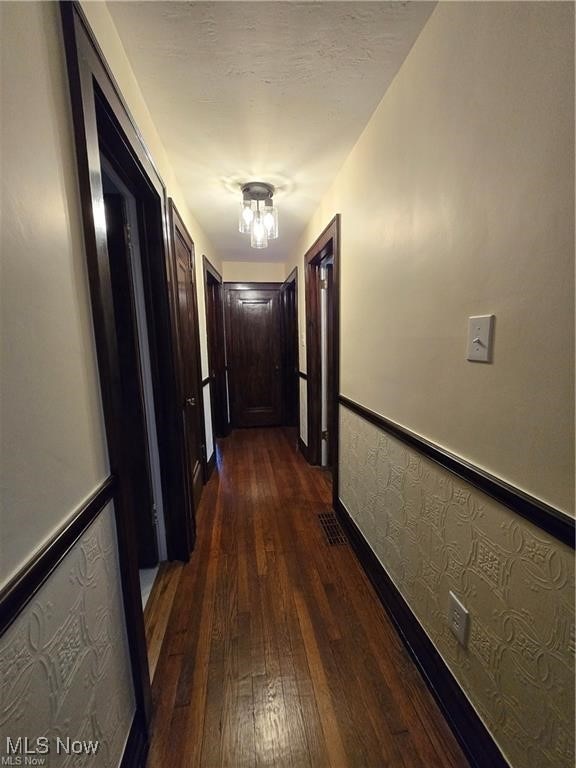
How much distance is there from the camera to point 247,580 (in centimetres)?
161

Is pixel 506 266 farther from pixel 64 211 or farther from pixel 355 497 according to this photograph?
pixel 355 497

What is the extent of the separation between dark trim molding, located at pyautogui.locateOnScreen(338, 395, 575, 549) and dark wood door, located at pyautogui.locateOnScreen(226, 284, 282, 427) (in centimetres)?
311

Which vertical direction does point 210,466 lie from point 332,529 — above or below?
above

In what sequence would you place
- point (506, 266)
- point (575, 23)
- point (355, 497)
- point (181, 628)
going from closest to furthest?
point (575, 23) < point (506, 266) < point (181, 628) < point (355, 497)

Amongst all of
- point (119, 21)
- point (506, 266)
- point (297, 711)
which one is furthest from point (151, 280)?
point (297, 711)

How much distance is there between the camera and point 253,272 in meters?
4.12

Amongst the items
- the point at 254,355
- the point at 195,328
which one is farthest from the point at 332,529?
the point at 254,355

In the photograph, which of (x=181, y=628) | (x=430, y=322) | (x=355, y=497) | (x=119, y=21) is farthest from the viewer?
(x=355, y=497)

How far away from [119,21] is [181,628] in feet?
7.45

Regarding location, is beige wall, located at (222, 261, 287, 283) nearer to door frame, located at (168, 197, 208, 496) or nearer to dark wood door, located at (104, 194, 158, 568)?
door frame, located at (168, 197, 208, 496)

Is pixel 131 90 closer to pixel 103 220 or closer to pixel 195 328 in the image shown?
pixel 103 220

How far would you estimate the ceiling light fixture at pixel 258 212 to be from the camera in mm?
2021

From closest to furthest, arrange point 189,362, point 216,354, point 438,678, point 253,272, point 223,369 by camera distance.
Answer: point 438,678 → point 189,362 → point 216,354 → point 223,369 → point 253,272

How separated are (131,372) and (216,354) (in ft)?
6.84
